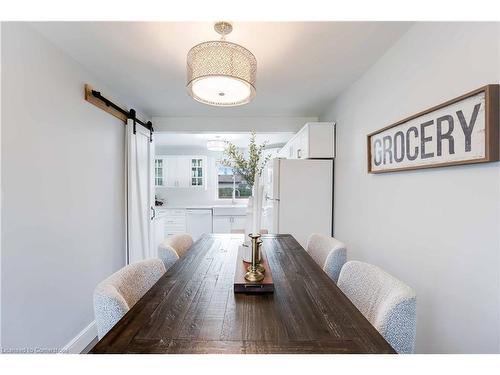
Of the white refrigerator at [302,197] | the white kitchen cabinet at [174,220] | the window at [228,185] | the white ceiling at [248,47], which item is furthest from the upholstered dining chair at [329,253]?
the window at [228,185]

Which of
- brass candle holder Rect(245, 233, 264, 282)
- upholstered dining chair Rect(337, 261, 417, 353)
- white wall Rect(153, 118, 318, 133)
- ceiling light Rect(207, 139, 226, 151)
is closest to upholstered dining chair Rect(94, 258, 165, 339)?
brass candle holder Rect(245, 233, 264, 282)

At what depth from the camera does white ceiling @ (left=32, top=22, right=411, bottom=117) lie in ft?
5.03

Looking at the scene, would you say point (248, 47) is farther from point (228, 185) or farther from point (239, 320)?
point (228, 185)

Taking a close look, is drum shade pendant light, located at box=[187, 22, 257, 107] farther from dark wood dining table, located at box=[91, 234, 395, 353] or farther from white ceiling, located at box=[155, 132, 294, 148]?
white ceiling, located at box=[155, 132, 294, 148]

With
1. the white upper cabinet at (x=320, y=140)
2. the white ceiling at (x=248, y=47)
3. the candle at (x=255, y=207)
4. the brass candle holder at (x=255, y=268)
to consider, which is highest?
the white ceiling at (x=248, y=47)

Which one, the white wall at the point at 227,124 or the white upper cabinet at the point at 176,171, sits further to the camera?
the white upper cabinet at the point at 176,171

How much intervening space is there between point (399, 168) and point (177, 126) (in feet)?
9.54

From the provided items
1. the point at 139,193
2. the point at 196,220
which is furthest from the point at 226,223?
the point at 139,193

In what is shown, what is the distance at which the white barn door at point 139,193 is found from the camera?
280cm

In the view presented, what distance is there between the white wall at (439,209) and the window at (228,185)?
4.24 m

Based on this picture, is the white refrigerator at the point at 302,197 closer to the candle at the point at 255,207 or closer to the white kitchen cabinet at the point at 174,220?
the candle at the point at 255,207

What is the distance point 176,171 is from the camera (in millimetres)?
5859

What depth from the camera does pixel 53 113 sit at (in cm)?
172

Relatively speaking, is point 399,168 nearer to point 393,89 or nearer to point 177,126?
point 393,89
